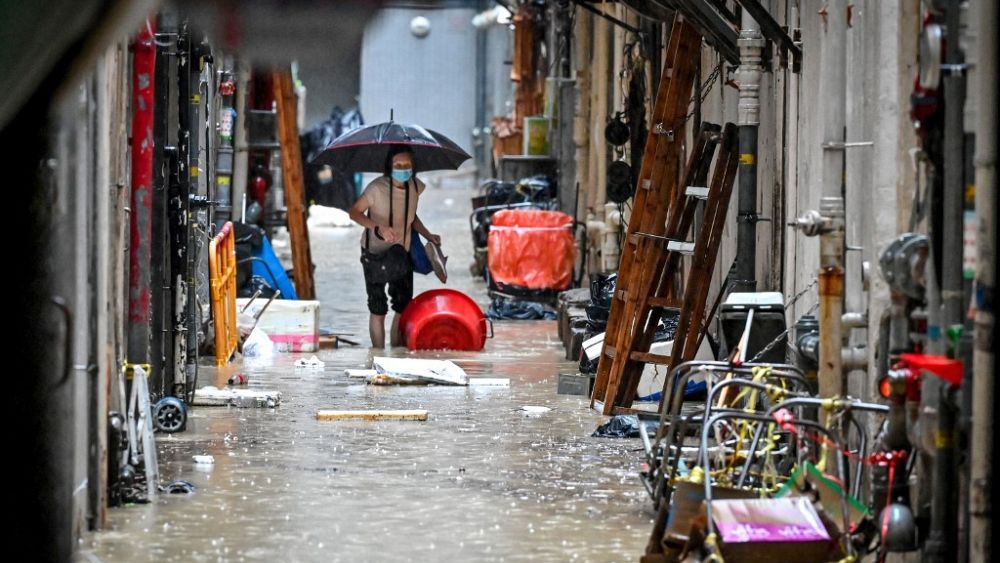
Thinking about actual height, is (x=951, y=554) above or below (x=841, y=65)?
below

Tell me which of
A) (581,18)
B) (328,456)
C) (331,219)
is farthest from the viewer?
(331,219)

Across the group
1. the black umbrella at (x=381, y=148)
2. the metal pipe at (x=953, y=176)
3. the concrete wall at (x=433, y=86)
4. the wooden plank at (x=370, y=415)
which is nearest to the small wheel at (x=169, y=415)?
the wooden plank at (x=370, y=415)

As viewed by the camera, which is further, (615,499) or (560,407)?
(560,407)

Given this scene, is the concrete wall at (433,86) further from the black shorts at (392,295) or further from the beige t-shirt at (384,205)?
the beige t-shirt at (384,205)

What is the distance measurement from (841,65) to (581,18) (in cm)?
1472

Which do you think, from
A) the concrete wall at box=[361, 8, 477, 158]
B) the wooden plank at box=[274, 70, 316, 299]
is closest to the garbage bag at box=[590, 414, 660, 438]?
the wooden plank at box=[274, 70, 316, 299]

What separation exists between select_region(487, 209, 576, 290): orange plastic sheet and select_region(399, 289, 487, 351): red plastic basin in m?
3.48

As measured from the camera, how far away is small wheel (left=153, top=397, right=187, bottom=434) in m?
11.1

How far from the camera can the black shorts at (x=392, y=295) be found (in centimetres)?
1641

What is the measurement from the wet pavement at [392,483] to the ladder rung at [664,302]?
0.93 metres

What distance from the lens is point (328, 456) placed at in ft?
34.1

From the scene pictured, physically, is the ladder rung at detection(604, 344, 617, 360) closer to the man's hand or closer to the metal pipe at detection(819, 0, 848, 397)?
the metal pipe at detection(819, 0, 848, 397)

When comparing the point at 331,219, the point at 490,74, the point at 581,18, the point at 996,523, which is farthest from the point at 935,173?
the point at 490,74

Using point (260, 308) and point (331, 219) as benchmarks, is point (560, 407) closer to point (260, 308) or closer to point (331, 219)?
point (260, 308)
